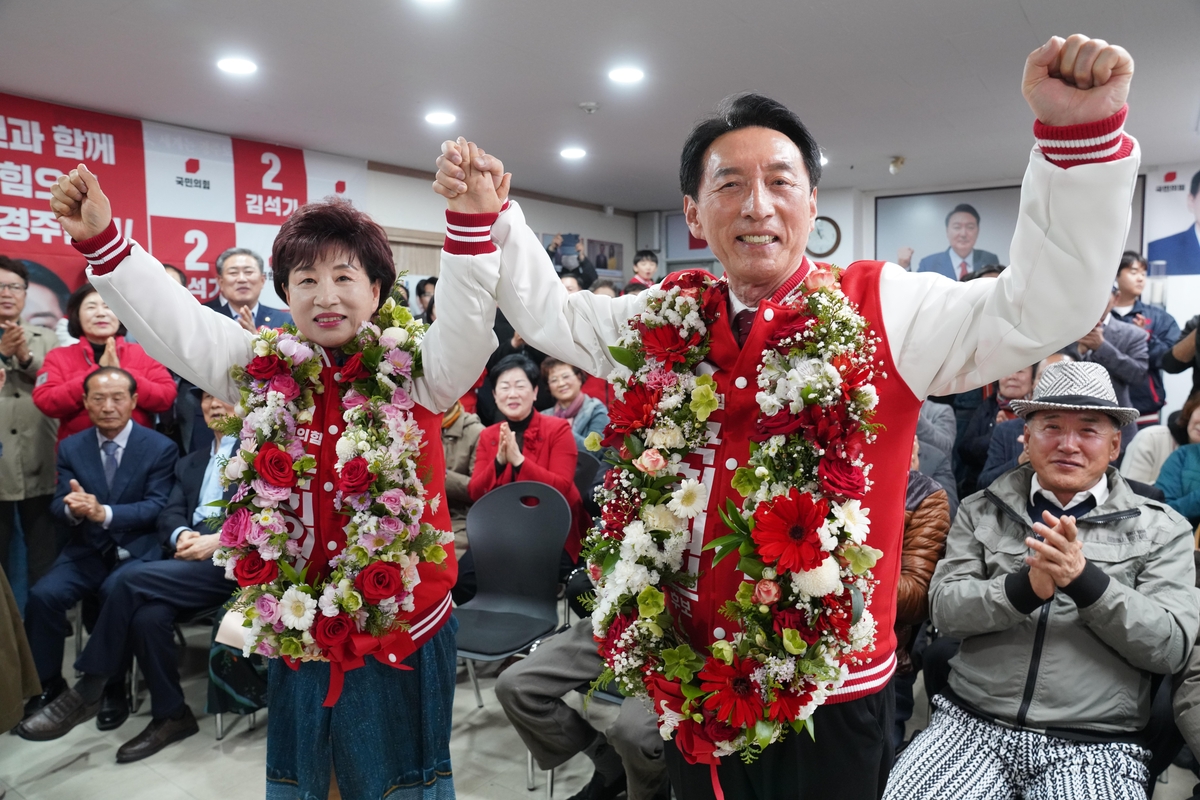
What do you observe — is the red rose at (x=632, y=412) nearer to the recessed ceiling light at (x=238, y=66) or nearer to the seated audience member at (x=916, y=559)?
the seated audience member at (x=916, y=559)

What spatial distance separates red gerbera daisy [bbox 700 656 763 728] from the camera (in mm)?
1247

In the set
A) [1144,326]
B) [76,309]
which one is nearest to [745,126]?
[76,309]

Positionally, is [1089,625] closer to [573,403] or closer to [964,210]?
[573,403]

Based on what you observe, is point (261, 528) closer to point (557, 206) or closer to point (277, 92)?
point (277, 92)

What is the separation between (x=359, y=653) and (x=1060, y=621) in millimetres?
1832

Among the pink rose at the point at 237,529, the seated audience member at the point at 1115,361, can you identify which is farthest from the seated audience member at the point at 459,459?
the seated audience member at the point at 1115,361

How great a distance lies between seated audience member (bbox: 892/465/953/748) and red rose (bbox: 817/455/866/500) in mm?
1504

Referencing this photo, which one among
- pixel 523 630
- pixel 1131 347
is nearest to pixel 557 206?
pixel 1131 347

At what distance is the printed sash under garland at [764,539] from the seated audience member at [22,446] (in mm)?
3816

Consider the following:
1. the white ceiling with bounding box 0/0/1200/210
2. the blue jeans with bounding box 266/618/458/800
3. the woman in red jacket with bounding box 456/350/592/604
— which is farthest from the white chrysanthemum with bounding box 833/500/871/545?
the white ceiling with bounding box 0/0/1200/210

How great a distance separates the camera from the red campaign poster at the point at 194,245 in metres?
6.31

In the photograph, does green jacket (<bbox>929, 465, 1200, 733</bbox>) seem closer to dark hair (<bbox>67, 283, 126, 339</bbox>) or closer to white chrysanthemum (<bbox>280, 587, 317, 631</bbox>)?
white chrysanthemum (<bbox>280, 587, 317, 631</bbox>)

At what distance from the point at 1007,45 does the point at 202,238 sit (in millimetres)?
6072

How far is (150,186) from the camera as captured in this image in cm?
618
